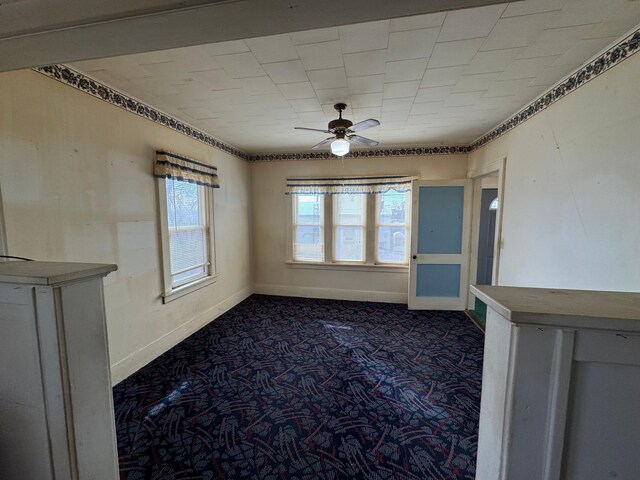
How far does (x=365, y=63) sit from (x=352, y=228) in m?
2.81

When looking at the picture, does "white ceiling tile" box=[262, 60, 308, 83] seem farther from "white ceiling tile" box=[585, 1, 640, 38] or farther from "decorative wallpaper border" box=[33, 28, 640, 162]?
"white ceiling tile" box=[585, 1, 640, 38]

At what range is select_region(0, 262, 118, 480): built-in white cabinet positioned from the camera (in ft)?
2.93

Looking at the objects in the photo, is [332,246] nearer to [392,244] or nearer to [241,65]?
[392,244]

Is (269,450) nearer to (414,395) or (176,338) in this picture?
(414,395)

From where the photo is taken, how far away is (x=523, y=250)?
2625 millimetres

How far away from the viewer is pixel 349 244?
453 cm

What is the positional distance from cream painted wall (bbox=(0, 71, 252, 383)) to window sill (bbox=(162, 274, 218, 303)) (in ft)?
0.23

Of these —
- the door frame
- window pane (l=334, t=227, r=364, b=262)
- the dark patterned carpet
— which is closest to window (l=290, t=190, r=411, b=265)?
window pane (l=334, t=227, r=364, b=262)

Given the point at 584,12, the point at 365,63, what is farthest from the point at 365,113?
the point at 584,12

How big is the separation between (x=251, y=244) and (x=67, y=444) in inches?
155

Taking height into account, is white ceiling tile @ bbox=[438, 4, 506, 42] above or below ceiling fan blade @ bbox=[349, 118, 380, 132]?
above

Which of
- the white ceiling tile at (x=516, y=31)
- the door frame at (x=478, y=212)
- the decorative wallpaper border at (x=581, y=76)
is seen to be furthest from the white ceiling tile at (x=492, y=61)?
the door frame at (x=478, y=212)

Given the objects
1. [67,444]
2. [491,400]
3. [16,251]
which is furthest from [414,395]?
[16,251]

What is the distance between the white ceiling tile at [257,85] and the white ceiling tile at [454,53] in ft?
3.94
